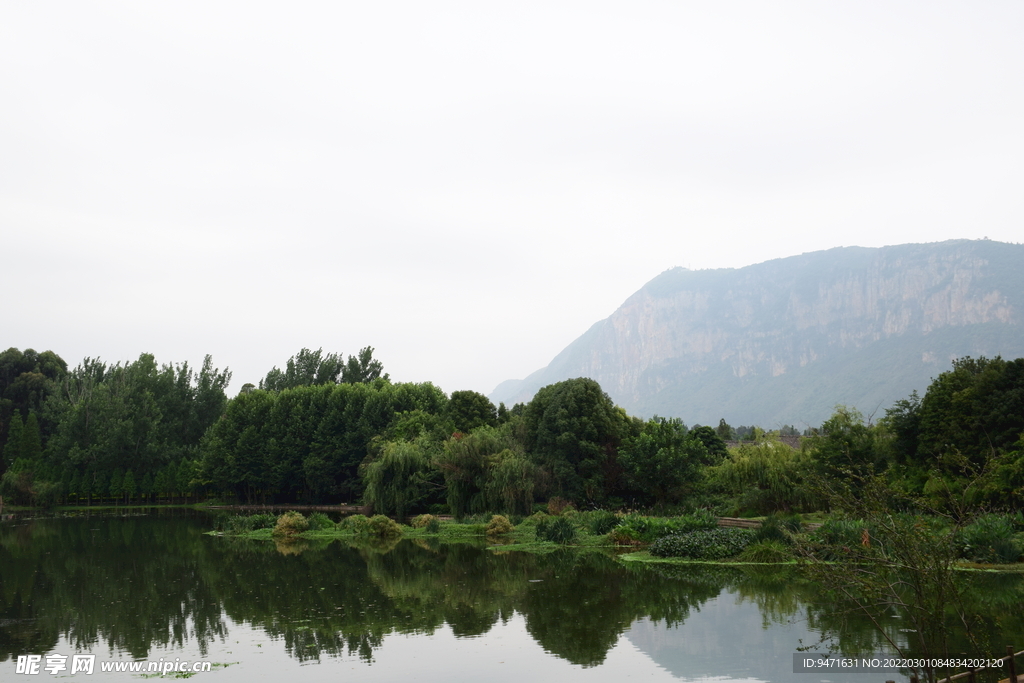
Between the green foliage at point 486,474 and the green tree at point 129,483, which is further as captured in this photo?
the green tree at point 129,483

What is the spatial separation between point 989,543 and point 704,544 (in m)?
8.19

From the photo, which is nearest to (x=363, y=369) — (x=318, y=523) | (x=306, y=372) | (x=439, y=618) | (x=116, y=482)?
(x=306, y=372)

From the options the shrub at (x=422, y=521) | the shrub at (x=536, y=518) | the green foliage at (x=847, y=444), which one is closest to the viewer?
the green foliage at (x=847, y=444)

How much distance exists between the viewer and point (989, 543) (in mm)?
21062

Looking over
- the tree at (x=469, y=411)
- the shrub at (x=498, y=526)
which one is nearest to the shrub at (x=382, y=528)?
the shrub at (x=498, y=526)

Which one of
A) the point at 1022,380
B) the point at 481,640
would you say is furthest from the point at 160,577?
the point at 1022,380

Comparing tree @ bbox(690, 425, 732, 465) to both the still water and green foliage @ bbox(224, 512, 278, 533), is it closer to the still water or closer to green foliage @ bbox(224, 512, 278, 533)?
the still water

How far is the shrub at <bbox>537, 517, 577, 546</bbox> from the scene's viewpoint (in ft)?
98.5

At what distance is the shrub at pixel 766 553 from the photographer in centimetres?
2391

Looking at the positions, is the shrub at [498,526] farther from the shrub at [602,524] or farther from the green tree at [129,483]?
the green tree at [129,483]

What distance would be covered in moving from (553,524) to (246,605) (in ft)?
46.9

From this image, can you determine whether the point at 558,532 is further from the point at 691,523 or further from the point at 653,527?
the point at 691,523

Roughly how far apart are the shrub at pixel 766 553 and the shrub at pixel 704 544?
496 millimetres

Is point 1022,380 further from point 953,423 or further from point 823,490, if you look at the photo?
point 823,490
